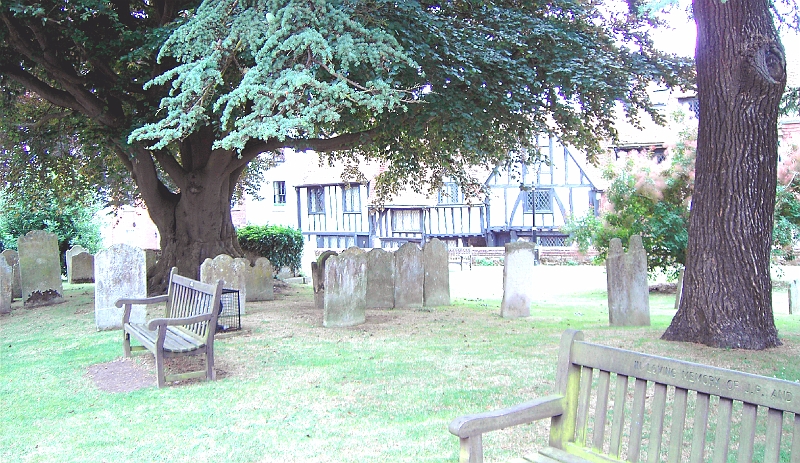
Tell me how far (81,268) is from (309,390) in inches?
705

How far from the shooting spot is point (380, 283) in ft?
43.5

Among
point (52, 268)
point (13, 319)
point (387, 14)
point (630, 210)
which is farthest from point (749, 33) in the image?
point (52, 268)

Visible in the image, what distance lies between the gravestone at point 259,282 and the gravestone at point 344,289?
4.39 m

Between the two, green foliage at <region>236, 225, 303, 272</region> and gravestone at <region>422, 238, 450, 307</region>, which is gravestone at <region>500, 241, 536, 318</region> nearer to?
gravestone at <region>422, 238, 450, 307</region>

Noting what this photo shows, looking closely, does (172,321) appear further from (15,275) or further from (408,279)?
(15,275)

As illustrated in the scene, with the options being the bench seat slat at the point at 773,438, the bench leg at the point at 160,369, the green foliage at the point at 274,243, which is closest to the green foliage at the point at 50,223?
the green foliage at the point at 274,243

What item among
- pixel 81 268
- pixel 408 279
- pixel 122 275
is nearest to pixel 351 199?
pixel 81 268

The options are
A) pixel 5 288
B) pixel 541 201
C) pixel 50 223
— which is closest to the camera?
pixel 5 288

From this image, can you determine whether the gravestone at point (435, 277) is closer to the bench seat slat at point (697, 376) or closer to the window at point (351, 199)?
the bench seat slat at point (697, 376)

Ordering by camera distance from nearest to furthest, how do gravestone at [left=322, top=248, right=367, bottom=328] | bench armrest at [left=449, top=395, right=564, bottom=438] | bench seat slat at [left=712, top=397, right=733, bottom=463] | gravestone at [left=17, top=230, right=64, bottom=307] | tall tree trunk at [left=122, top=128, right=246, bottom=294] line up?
bench seat slat at [left=712, top=397, right=733, bottom=463] → bench armrest at [left=449, top=395, right=564, bottom=438] → gravestone at [left=322, top=248, right=367, bottom=328] → gravestone at [left=17, top=230, right=64, bottom=307] → tall tree trunk at [left=122, top=128, right=246, bottom=294]

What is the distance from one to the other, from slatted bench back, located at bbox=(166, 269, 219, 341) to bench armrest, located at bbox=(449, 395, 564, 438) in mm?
4445

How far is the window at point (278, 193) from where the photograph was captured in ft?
146

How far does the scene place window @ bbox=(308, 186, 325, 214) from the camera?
40.9m

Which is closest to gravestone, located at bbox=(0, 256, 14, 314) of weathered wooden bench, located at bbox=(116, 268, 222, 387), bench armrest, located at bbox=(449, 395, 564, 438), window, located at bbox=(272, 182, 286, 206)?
weathered wooden bench, located at bbox=(116, 268, 222, 387)
